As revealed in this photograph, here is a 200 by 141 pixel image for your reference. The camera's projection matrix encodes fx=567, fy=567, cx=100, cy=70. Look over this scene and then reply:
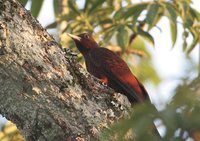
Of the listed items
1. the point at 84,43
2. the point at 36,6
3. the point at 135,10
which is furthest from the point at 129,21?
the point at 36,6

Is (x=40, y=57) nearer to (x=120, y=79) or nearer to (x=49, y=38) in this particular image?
→ (x=49, y=38)

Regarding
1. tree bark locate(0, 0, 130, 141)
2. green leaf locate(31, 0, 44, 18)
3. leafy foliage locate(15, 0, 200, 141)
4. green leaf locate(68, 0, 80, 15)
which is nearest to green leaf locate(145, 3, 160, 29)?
leafy foliage locate(15, 0, 200, 141)

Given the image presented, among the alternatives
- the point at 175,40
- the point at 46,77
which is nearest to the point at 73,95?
the point at 46,77

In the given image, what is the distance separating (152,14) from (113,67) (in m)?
1.00

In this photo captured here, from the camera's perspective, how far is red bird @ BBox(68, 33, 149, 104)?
4.08 meters

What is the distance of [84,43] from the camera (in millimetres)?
5078

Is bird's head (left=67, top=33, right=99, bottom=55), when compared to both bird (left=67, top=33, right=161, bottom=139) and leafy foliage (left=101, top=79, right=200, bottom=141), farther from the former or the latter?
leafy foliage (left=101, top=79, right=200, bottom=141)

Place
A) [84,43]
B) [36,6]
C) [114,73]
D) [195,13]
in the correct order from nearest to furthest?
1. [114,73]
2. [36,6]
3. [84,43]
4. [195,13]

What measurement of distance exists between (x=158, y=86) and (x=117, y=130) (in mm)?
411

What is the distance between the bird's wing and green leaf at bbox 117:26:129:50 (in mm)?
491

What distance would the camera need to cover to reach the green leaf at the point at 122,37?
204 inches

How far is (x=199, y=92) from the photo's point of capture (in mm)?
1680

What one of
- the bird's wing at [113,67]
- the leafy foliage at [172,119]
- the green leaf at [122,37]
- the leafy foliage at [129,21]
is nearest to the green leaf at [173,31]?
the leafy foliage at [129,21]

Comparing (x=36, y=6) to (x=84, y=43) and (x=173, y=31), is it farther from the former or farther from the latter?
(x=173, y=31)
